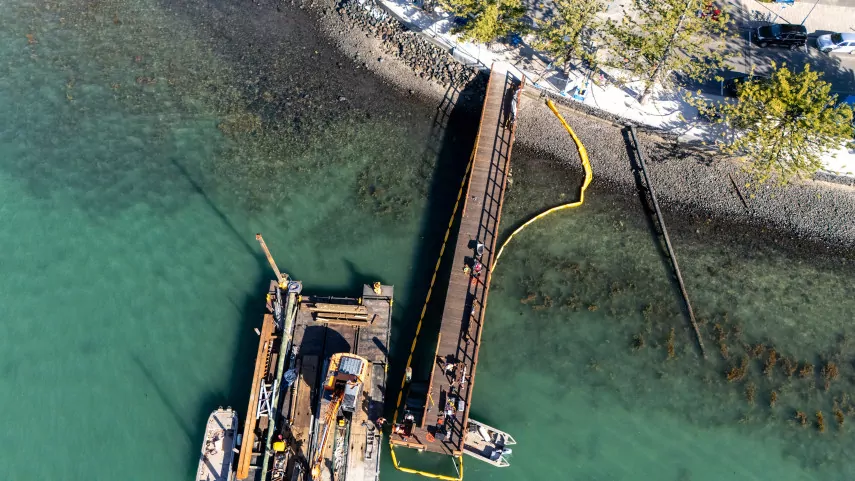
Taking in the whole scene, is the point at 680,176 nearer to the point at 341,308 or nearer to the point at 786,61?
the point at 786,61

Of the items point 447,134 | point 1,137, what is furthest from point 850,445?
point 1,137

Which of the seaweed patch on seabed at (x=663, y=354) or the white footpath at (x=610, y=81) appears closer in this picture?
the seaweed patch on seabed at (x=663, y=354)

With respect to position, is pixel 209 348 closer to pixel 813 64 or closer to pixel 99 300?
pixel 99 300

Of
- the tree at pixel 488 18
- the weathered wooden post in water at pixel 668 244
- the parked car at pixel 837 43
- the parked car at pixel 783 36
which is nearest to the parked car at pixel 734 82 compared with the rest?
the parked car at pixel 783 36

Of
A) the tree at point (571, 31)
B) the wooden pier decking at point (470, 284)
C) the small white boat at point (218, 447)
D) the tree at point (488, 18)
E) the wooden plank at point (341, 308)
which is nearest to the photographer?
the small white boat at point (218, 447)

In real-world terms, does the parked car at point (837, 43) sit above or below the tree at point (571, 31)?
above

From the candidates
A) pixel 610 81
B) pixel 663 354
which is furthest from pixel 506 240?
pixel 610 81

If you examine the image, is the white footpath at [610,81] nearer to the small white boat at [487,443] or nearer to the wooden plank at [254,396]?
the small white boat at [487,443]
